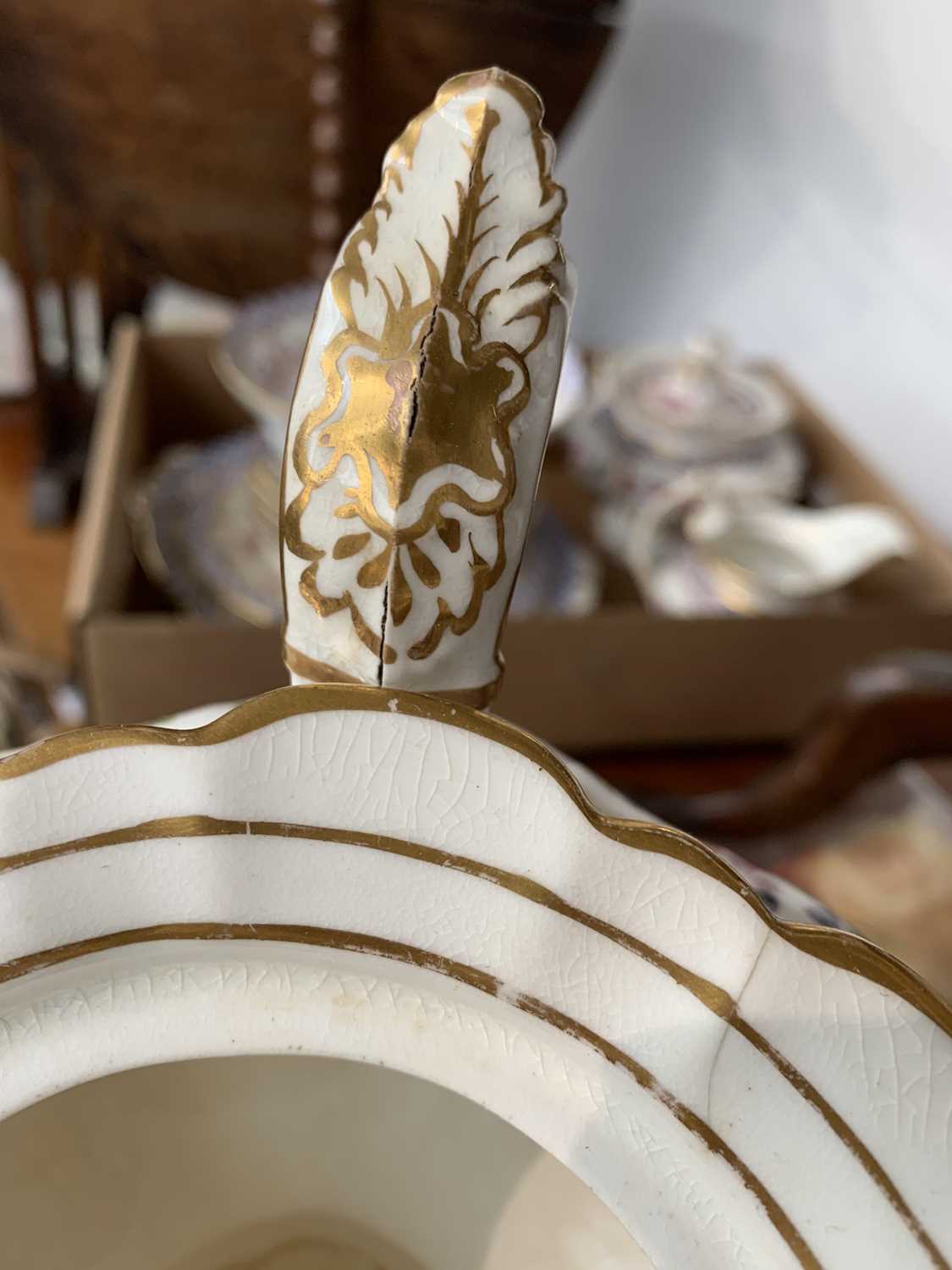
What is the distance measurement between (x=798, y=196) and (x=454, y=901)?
121 cm

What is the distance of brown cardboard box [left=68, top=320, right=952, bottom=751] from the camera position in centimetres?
59

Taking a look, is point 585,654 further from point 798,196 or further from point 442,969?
point 798,196

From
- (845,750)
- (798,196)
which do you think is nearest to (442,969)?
(845,750)

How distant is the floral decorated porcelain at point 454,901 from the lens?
18cm

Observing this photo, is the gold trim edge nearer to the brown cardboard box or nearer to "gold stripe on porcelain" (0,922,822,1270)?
"gold stripe on porcelain" (0,922,822,1270)

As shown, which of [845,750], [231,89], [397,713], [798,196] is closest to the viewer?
[397,713]

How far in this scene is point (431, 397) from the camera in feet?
0.62

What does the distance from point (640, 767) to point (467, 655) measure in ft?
1.78

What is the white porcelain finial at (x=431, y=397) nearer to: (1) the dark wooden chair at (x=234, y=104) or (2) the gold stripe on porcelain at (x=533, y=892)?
(2) the gold stripe on porcelain at (x=533, y=892)

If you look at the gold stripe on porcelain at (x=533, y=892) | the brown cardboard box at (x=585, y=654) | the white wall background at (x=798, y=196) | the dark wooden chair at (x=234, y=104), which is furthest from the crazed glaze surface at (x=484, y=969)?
the white wall background at (x=798, y=196)

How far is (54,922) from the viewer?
7.5 inches

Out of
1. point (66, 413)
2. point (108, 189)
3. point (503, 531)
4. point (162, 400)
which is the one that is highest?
point (503, 531)

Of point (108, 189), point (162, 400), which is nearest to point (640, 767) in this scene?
point (162, 400)

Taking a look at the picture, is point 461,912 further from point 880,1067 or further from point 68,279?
point 68,279
